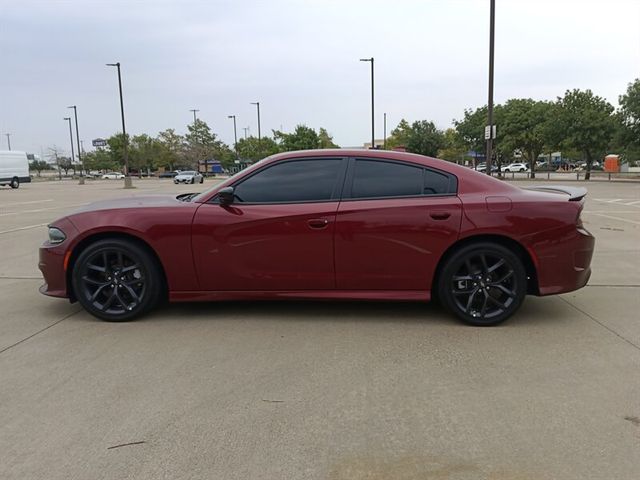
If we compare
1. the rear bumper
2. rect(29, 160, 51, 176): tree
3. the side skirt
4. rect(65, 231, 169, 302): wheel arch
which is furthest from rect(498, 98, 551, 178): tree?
rect(29, 160, 51, 176): tree

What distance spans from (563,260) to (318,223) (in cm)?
218

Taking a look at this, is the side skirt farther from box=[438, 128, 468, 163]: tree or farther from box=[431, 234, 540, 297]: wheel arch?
box=[438, 128, 468, 163]: tree

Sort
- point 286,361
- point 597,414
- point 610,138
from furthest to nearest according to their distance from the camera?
point 610,138
point 286,361
point 597,414

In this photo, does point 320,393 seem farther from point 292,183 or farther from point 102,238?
point 102,238

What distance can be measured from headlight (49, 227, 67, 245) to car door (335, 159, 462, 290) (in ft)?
8.30

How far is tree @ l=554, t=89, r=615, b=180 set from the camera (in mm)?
36469

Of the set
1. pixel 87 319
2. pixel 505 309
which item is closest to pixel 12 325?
pixel 87 319

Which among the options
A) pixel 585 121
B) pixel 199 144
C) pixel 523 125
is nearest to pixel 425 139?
pixel 523 125

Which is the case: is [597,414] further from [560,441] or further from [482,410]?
[482,410]

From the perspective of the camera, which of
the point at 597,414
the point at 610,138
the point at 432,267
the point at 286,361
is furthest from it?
the point at 610,138

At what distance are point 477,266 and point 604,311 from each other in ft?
5.07

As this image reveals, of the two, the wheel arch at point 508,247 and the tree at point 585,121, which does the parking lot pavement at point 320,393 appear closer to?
the wheel arch at point 508,247

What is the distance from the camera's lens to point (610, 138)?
36531 millimetres

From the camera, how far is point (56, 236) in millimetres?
4809
